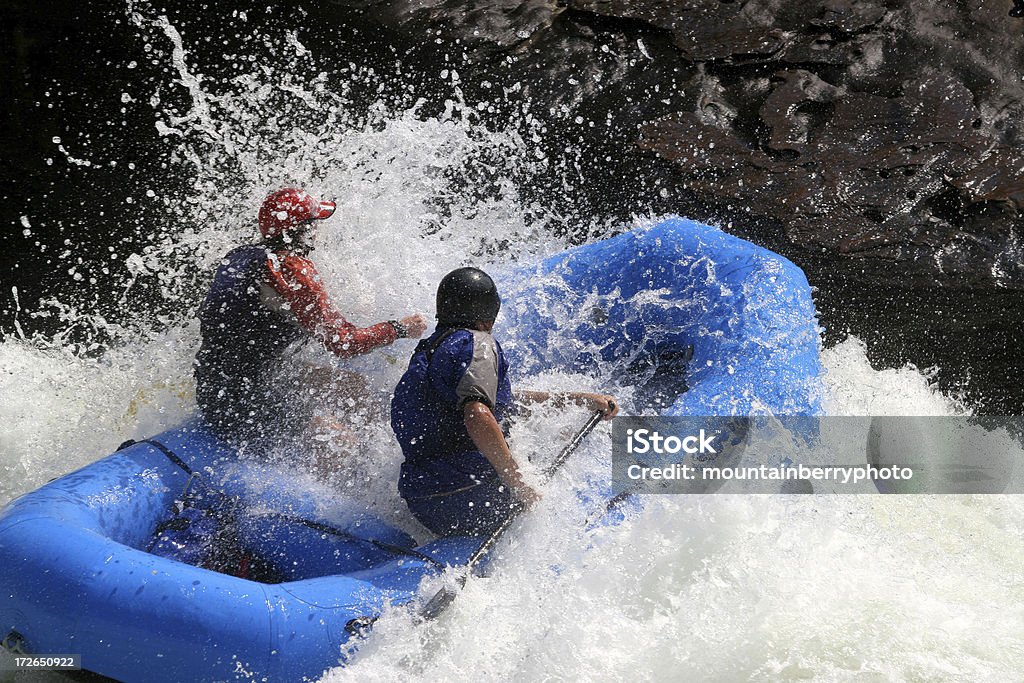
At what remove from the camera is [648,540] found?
346 centimetres

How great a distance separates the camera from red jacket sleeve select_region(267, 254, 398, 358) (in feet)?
12.6

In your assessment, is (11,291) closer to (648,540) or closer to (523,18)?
(523,18)

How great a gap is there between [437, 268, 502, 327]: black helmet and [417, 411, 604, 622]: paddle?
0.68 m

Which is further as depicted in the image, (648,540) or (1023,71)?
(1023,71)

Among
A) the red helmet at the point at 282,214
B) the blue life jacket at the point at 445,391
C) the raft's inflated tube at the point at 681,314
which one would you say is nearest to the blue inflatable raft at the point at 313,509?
the raft's inflated tube at the point at 681,314

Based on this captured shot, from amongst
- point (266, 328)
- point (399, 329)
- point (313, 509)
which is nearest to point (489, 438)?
point (313, 509)

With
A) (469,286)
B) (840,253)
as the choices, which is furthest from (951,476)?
(469,286)

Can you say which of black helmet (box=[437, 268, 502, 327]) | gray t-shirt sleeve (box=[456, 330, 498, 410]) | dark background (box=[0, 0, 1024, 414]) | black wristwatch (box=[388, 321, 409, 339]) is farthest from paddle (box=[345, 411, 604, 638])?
dark background (box=[0, 0, 1024, 414])

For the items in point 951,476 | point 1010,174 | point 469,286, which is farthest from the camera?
point 1010,174

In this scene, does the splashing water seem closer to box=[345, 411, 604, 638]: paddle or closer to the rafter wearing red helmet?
box=[345, 411, 604, 638]: paddle

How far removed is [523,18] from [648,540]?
5293 mm

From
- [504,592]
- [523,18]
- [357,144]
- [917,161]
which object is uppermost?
[523,18]

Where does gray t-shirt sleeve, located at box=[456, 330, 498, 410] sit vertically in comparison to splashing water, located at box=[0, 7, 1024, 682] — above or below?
above

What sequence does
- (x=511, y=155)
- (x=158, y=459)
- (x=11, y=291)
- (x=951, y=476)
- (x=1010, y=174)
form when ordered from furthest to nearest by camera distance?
(x=511, y=155) < (x=1010, y=174) < (x=11, y=291) < (x=951, y=476) < (x=158, y=459)
